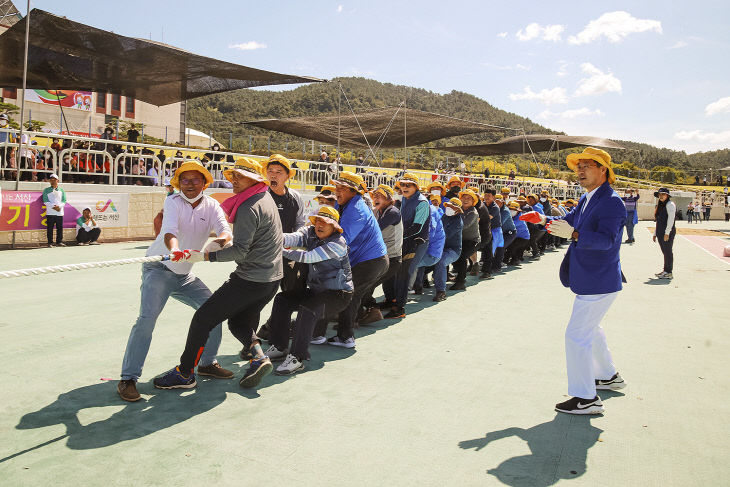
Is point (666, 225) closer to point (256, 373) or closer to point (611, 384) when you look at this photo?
point (611, 384)

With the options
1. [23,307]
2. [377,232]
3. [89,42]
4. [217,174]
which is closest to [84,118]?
[217,174]

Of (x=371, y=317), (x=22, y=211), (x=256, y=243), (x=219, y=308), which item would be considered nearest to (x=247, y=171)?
(x=256, y=243)

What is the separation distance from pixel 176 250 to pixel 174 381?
109 cm

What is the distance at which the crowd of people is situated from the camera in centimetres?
405

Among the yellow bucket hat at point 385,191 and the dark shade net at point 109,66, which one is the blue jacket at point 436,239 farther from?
the dark shade net at point 109,66

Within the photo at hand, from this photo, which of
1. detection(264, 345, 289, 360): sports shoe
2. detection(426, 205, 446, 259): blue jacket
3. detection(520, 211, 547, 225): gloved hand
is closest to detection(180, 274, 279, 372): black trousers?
detection(264, 345, 289, 360): sports shoe

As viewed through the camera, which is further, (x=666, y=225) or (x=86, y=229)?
(x=86, y=229)

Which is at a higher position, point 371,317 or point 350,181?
point 350,181

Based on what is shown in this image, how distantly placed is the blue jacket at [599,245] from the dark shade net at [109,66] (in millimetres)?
10758

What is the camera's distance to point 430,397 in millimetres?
4262

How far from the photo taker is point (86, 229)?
509 inches

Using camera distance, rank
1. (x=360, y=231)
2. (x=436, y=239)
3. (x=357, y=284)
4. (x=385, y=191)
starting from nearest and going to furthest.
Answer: (x=360, y=231)
(x=357, y=284)
(x=385, y=191)
(x=436, y=239)

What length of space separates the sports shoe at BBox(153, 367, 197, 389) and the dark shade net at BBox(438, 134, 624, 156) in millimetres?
23130

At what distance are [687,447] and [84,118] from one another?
38201mm
